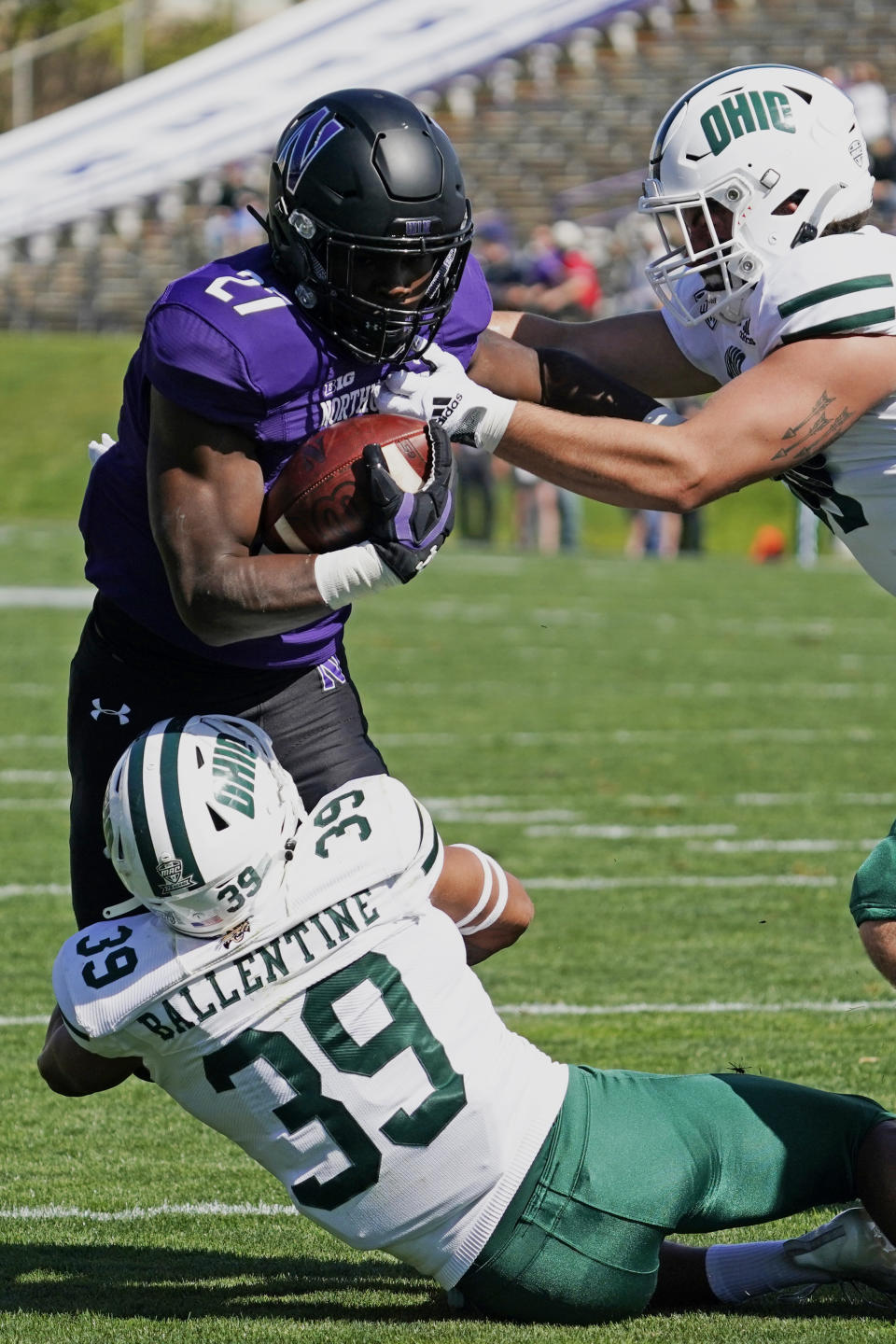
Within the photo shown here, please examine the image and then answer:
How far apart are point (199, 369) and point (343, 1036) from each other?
0.94 meters

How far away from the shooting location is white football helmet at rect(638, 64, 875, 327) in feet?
10.6

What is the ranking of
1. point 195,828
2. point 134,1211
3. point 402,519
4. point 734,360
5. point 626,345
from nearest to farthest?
point 195,828
point 402,519
point 134,1211
point 734,360
point 626,345

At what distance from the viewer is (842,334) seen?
3.06 m

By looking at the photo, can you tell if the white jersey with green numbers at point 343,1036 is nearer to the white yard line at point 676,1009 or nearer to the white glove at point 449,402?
the white glove at point 449,402

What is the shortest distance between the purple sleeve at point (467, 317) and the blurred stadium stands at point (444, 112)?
20070 mm

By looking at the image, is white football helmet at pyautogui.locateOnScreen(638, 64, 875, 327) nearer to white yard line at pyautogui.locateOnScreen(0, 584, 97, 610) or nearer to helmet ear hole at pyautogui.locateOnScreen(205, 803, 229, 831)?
helmet ear hole at pyautogui.locateOnScreen(205, 803, 229, 831)

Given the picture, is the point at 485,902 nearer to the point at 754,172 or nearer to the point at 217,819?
the point at 217,819

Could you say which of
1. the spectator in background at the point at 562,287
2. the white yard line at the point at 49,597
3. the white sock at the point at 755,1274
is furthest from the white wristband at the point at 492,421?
the spectator in background at the point at 562,287

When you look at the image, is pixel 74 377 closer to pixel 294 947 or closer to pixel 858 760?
pixel 858 760

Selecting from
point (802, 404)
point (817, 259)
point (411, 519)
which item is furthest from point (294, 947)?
point (817, 259)

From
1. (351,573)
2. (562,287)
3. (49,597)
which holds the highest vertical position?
(351,573)

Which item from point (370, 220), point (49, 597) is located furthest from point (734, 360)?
point (49, 597)

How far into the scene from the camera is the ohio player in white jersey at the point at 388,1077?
2.60m

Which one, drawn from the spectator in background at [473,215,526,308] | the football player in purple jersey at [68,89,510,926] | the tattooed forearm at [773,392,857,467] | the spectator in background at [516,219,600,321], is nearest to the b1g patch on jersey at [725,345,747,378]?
the tattooed forearm at [773,392,857,467]
